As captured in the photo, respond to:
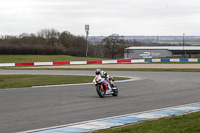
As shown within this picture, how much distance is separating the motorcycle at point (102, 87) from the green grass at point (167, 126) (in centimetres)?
601

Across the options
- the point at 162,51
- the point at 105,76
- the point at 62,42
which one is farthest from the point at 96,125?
the point at 162,51

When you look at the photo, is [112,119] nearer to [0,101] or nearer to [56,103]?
[56,103]

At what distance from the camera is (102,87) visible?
52.2 ft

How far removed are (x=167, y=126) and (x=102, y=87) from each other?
7.53 metres

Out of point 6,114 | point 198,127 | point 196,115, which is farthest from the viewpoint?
point 6,114

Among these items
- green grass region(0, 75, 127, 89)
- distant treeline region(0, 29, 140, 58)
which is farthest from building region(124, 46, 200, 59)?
green grass region(0, 75, 127, 89)

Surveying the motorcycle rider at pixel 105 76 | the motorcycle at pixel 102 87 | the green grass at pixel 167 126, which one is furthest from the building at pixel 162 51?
the green grass at pixel 167 126

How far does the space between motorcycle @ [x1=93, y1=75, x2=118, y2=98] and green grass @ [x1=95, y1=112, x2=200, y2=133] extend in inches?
236

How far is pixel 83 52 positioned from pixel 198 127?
4032 inches

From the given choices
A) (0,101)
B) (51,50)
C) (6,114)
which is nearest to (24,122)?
(6,114)

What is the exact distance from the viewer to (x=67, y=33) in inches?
4724

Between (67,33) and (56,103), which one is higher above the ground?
(67,33)

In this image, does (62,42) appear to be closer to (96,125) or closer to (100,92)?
(100,92)

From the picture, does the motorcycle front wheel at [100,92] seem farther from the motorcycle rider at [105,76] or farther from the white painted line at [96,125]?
the white painted line at [96,125]
